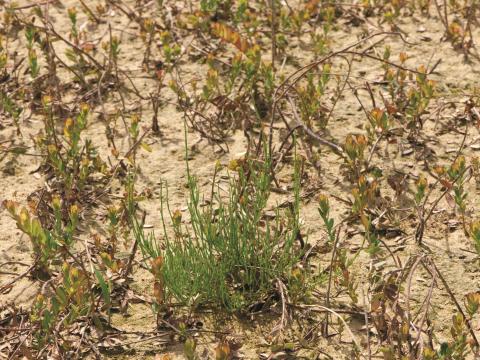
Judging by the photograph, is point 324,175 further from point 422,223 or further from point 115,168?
point 115,168

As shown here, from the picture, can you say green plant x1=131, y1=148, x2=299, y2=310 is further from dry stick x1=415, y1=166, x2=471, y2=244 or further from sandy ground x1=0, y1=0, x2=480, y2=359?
dry stick x1=415, y1=166, x2=471, y2=244

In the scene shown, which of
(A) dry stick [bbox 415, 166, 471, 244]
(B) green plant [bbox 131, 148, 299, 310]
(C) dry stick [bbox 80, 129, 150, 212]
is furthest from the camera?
(C) dry stick [bbox 80, 129, 150, 212]

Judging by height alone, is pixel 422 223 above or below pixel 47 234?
below

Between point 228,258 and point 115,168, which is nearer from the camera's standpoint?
point 228,258

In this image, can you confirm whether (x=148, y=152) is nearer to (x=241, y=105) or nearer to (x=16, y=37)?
(x=241, y=105)

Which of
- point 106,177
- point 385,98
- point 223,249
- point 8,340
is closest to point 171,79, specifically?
point 106,177

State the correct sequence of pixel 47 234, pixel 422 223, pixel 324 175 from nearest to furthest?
pixel 47 234, pixel 422 223, pixel 324 175

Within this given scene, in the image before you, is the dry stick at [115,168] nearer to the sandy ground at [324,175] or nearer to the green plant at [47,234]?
the sandy ground at [324,175]

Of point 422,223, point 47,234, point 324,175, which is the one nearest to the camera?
point 47,234

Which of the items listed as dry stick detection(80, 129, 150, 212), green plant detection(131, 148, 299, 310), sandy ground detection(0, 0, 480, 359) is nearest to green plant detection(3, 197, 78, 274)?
sandy ground detection(0, 0, 480, 359)

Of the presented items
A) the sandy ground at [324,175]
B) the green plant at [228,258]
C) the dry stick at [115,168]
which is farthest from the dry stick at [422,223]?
the dry stick at [115,168]

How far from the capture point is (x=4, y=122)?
5.05m

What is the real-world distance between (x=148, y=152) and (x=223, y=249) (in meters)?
1.34

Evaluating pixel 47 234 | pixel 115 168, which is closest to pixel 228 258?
pixel 47 234
